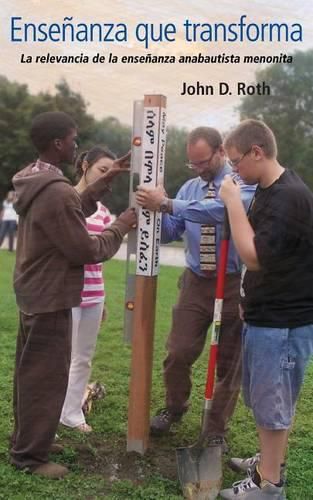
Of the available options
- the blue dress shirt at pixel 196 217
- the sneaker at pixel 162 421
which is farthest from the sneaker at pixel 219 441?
the blue dress shirt at pixel 196 217

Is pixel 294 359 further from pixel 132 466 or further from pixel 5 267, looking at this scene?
pixel 5 267

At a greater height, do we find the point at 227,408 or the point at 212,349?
the point at 212,349

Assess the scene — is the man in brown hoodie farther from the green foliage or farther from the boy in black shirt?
the green foliage

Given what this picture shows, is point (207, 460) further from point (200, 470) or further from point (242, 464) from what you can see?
point (242, 464)

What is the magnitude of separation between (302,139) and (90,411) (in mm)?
15184

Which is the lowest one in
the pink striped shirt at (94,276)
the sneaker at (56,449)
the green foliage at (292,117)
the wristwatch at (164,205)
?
the sneaker at (56,449)

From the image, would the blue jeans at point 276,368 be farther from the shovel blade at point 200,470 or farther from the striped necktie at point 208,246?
the striped necktie at point 208,246

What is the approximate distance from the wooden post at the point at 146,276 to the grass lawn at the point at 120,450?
0.21m

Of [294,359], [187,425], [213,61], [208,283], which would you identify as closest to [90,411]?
[187,425]

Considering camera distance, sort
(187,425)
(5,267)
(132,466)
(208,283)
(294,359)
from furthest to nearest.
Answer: (5,267) < (187,425) < (208,283) < (132,466) < (294,359)

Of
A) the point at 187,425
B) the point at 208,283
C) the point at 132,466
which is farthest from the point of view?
the point at 187,425

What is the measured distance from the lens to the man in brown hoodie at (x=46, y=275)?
3051 mm

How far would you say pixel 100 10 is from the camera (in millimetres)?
3158

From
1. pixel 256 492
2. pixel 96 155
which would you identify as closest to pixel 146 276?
pixel 96 155
